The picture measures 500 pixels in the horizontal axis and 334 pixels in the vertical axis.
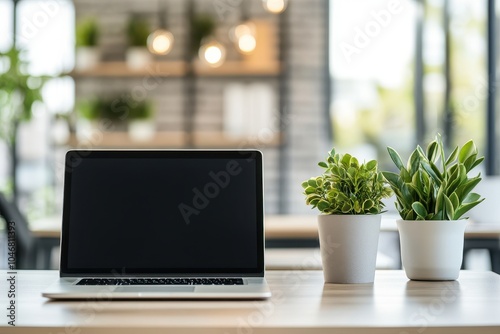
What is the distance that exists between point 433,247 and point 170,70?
390cm

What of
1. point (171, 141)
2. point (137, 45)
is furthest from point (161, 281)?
point (137, 45)

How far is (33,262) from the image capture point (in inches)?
138

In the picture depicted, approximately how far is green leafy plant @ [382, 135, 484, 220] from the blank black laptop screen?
0.97 feet

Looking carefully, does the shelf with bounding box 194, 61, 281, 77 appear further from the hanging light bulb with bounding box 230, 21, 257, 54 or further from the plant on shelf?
the plant on shelf

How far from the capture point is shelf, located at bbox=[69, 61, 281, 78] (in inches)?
197

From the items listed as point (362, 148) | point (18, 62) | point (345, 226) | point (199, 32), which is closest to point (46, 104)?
point (18, 62)

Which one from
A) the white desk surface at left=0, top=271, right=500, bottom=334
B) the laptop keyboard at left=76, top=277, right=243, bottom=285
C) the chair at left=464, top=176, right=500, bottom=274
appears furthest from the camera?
the chair at left=464, top=176, right=500, bottom=274

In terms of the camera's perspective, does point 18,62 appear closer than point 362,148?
Yes

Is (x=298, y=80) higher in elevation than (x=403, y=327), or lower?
higher

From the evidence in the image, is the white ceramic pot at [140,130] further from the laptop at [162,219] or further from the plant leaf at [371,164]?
the plant leaf at [371,164]

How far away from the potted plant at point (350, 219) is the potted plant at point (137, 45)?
3.83m

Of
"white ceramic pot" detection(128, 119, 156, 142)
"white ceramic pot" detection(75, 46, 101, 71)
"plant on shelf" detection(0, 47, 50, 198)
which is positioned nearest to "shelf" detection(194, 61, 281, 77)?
"white ceramic pot" detection(128, 119, 156, 142)

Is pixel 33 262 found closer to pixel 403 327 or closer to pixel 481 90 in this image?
pixel 403 327

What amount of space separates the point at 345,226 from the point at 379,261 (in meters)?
1.45
